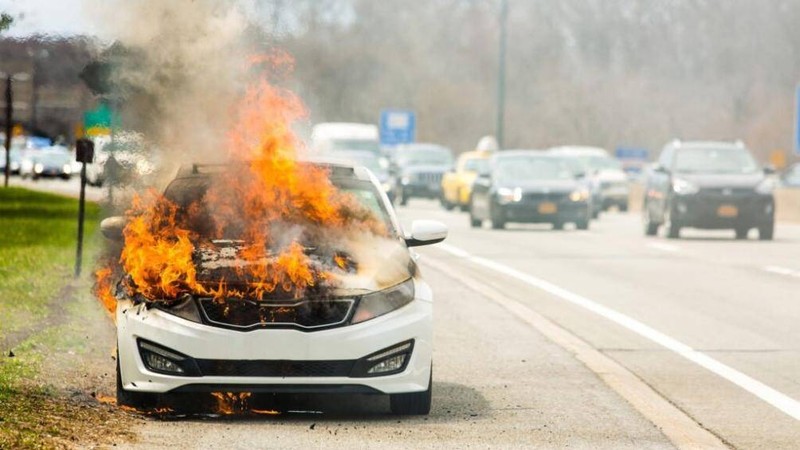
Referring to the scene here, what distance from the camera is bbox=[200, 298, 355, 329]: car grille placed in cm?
916

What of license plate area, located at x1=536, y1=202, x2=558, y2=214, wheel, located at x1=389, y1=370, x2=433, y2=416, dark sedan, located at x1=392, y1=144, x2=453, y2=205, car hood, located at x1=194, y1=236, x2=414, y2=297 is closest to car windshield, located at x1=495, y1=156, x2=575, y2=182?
license plate area, located at x1=536, y1=202, x2=558, y2=214

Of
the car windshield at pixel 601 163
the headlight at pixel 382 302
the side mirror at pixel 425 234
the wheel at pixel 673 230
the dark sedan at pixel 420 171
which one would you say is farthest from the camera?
the dark sedan at pixel 420 171

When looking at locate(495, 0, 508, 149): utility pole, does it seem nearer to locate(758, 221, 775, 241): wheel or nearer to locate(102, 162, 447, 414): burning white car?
locate(758, 221, 775, 241): wheel

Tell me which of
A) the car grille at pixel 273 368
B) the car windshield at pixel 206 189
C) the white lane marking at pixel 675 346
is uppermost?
A: the car windshield at pixel 206 189

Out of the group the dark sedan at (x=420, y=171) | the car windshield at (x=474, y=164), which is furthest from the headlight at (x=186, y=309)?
the dark sedan at (x=420, y=171)

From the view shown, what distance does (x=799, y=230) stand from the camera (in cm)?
3838

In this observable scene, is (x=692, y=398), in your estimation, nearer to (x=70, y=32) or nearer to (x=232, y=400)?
(x=232, y=400)

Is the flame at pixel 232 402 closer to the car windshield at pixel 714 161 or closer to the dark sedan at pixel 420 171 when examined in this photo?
the car windshield at pixel 714 161

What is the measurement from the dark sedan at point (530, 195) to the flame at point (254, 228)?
24759mm

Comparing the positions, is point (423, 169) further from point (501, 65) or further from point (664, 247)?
point (664, 247)

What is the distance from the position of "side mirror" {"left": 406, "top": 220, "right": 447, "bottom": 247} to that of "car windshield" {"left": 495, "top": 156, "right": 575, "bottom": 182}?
26237 mm

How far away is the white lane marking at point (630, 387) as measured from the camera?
898cm

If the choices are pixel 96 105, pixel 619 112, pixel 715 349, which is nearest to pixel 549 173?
pixel 96 105

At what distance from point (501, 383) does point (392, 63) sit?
93.9 meters
